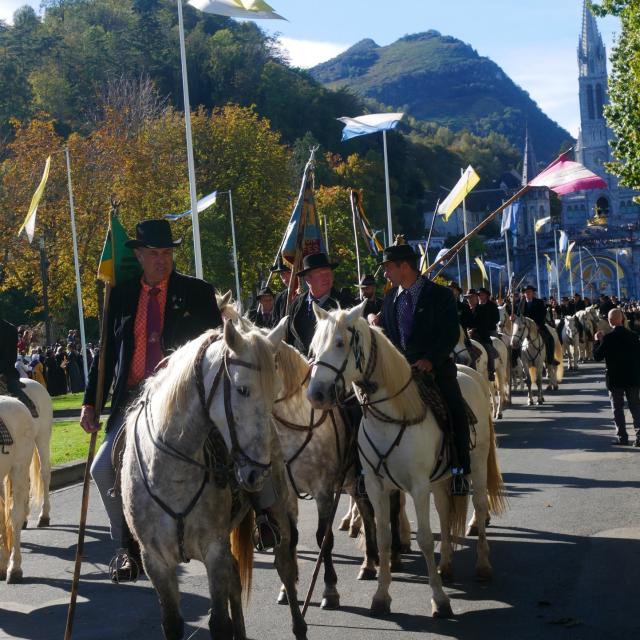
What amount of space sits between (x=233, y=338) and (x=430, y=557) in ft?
9.93

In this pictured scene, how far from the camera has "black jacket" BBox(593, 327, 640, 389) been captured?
18.9m

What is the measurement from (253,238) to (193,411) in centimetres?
5444

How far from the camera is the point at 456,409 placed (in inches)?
368

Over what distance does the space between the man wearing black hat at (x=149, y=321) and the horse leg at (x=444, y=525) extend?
9.49 feet

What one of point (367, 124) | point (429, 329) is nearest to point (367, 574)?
point (429, 329)

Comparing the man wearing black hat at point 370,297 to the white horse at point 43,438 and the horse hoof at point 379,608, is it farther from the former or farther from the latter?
the horse hoof at point 379,608

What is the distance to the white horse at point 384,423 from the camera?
8.19m

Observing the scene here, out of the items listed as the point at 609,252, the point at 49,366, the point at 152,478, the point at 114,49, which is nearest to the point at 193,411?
the point at 152,478

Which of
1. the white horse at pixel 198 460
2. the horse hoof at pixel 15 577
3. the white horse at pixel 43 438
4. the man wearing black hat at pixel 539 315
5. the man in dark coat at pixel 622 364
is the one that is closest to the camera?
the white horse at pixel 198 460

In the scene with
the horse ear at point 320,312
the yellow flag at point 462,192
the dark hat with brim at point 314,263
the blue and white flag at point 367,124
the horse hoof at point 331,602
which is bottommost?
the horse hoof at point 331,602

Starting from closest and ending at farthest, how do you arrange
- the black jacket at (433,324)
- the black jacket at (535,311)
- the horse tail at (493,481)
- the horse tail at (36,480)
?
the black jacket at (433,324) → the horse tail at (493,481) → the horse tail at (36,480) → the black jacket at (535,311)

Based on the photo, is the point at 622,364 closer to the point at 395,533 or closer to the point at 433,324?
the point at 395,533

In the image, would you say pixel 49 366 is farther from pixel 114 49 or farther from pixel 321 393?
pixel 114 49

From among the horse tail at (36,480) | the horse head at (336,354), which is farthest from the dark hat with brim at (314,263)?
Answer: the horse tail at (36,480)
